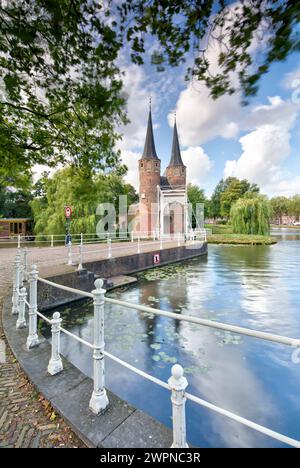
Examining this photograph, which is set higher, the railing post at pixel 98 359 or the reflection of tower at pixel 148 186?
the reflection of tower at pixel 148 186

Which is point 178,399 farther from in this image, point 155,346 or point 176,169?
point 176,169

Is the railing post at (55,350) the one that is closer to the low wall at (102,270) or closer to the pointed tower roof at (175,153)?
the low wall at (102,270)

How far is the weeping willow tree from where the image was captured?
88.8 feet

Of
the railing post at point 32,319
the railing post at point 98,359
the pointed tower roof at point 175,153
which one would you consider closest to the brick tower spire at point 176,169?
the pointed tower roof at point 175,153

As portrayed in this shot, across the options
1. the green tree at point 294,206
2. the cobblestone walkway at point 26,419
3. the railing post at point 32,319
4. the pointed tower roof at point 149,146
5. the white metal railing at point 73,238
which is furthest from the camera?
the green tree at point 294,206

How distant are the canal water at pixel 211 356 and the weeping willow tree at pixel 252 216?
21345 mm

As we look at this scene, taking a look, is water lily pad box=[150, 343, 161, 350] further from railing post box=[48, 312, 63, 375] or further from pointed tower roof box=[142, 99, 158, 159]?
pointed tower roof box=[142, 99, 158, 159]

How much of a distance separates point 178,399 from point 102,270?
8.17m

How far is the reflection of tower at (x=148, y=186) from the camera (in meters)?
24.3

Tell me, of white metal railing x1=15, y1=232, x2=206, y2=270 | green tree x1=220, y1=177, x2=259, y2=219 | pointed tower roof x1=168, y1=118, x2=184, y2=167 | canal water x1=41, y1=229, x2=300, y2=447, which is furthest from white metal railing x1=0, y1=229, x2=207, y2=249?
green tree x1=220, y1=177, x2=259, y2=219

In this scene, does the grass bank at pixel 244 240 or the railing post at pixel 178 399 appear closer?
the railing post at pixel 178 399

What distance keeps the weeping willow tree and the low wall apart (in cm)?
1351

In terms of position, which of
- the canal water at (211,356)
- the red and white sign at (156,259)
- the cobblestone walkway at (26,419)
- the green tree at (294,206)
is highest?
the green tree at (294,206)

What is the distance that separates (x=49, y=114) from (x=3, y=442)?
5588 mm
